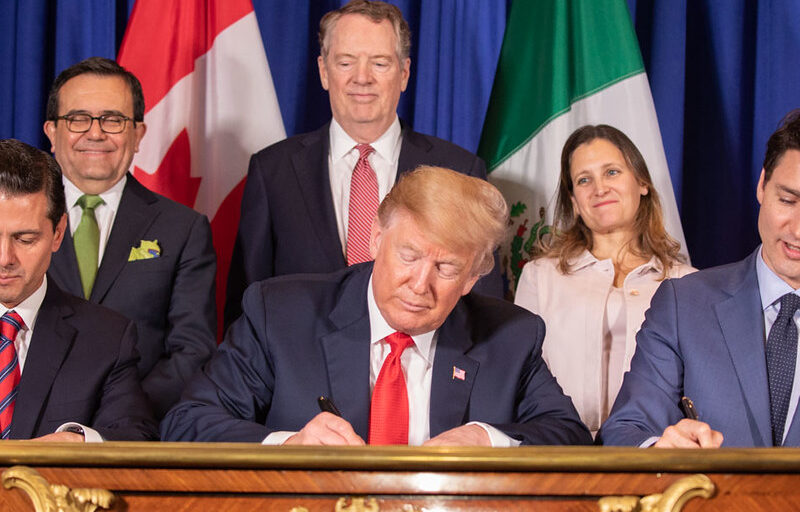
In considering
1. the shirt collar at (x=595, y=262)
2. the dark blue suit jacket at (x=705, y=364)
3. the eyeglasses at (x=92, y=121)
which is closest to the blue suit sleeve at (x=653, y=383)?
the dark blue suit jacket at (x=705, y=364)

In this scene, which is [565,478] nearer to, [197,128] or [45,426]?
[45,426]

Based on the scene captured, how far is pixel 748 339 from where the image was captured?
7.03 ft

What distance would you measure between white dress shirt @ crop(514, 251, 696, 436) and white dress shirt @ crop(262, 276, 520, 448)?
3.07 feet

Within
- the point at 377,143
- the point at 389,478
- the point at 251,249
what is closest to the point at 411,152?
the point at 377,143

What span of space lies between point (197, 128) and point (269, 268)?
3.16 feet

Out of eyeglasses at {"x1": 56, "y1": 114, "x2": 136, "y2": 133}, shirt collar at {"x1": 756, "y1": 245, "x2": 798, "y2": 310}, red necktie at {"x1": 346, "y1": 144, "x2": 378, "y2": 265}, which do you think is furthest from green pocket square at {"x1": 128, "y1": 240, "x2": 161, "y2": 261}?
shirt collar at {"x1": 756, "y1": 245, "x2": 798, "y2": 310}

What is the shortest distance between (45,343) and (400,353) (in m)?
0.79

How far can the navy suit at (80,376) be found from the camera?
2.14 metres

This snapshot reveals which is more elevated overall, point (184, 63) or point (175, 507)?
point (184, 63)

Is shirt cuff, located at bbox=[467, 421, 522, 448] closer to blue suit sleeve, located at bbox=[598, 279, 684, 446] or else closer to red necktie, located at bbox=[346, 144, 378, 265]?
blue suit sleeve, located at bbox=[598, 279, 684, 446]

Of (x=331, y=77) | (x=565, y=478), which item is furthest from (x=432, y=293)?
(x=331, y=77)

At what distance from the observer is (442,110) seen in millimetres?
4188

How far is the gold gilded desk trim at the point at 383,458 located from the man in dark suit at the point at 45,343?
65 centimetres

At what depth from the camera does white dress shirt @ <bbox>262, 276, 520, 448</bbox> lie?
2.14 meters
